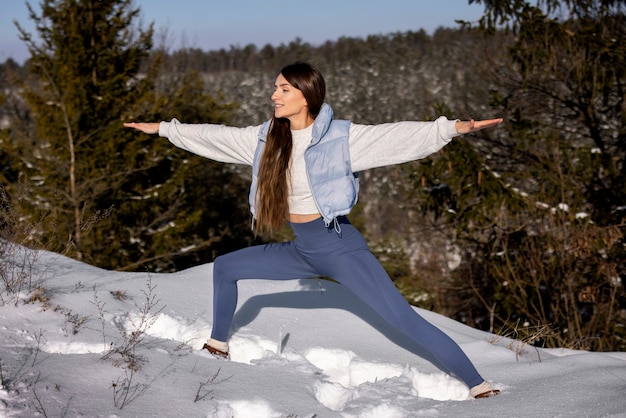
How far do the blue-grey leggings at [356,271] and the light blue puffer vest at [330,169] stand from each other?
0.44ft

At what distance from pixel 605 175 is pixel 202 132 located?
11.2 meters

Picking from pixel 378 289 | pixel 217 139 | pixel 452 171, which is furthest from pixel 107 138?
pixel 378 289

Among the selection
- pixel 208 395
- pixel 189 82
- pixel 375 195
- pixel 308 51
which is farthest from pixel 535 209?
pixel 308 51

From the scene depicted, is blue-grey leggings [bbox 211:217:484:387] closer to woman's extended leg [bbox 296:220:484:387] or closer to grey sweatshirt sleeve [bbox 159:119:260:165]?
woman's extended leg [bbox 296:220:484:387]

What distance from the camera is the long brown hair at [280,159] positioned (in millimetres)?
3227

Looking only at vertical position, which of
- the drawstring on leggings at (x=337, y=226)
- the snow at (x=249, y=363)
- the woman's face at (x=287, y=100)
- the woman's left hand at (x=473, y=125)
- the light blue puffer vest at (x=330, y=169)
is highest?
the woman's face at (x=287, y=100)

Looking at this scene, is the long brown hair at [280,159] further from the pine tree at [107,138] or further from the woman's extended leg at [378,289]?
the pine tree at [107,138]

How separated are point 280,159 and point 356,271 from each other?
0.68 metres

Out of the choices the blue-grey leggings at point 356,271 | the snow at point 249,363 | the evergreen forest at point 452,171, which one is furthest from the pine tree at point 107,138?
the blue-grey leggings at point 356,271

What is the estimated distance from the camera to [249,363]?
356 centimetres

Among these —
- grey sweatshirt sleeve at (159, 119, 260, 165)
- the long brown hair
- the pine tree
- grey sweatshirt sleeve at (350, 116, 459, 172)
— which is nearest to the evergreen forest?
the pine tree

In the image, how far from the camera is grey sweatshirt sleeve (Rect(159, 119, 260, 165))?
11.5ft

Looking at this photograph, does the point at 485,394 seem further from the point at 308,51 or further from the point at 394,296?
the point at 308,51

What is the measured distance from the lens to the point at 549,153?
12.9 m
